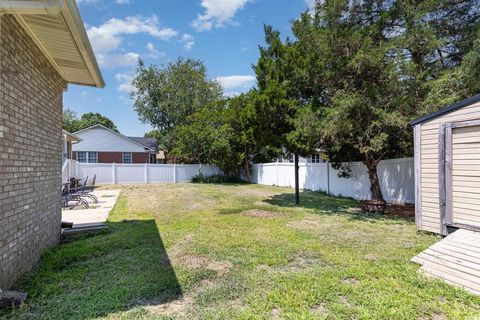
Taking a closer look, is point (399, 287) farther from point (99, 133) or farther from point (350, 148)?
point (99, 133)

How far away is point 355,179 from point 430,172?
20.4ft

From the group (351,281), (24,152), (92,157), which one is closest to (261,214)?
(351,281)

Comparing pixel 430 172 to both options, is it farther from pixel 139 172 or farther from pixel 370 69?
pixel 139 172

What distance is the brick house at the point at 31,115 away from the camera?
310 cm

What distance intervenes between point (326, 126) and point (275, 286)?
549 centimetres

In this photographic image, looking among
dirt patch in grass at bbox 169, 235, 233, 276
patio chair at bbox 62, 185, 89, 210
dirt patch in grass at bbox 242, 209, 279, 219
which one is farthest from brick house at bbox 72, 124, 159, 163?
dirt patch in grass at bbox 169, 235, 233, 276

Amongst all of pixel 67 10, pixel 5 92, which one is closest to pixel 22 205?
pixel 5 92

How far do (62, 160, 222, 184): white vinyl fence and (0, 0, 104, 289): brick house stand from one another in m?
12.6

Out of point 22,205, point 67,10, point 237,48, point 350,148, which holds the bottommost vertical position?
point 22,205

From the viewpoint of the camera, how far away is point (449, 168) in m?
5.37

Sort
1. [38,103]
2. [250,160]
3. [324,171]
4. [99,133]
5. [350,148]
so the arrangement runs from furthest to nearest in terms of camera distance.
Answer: [99,133] → [250,160] → [324,171] → [350,148] → [38,103]

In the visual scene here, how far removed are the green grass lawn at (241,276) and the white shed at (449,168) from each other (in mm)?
535

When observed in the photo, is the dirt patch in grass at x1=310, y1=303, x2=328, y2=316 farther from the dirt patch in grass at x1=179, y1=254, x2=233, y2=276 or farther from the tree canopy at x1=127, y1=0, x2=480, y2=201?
the tree canopy at x1=127, y1=0, x2=480, y2=201

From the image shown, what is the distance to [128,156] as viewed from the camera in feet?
83.4
